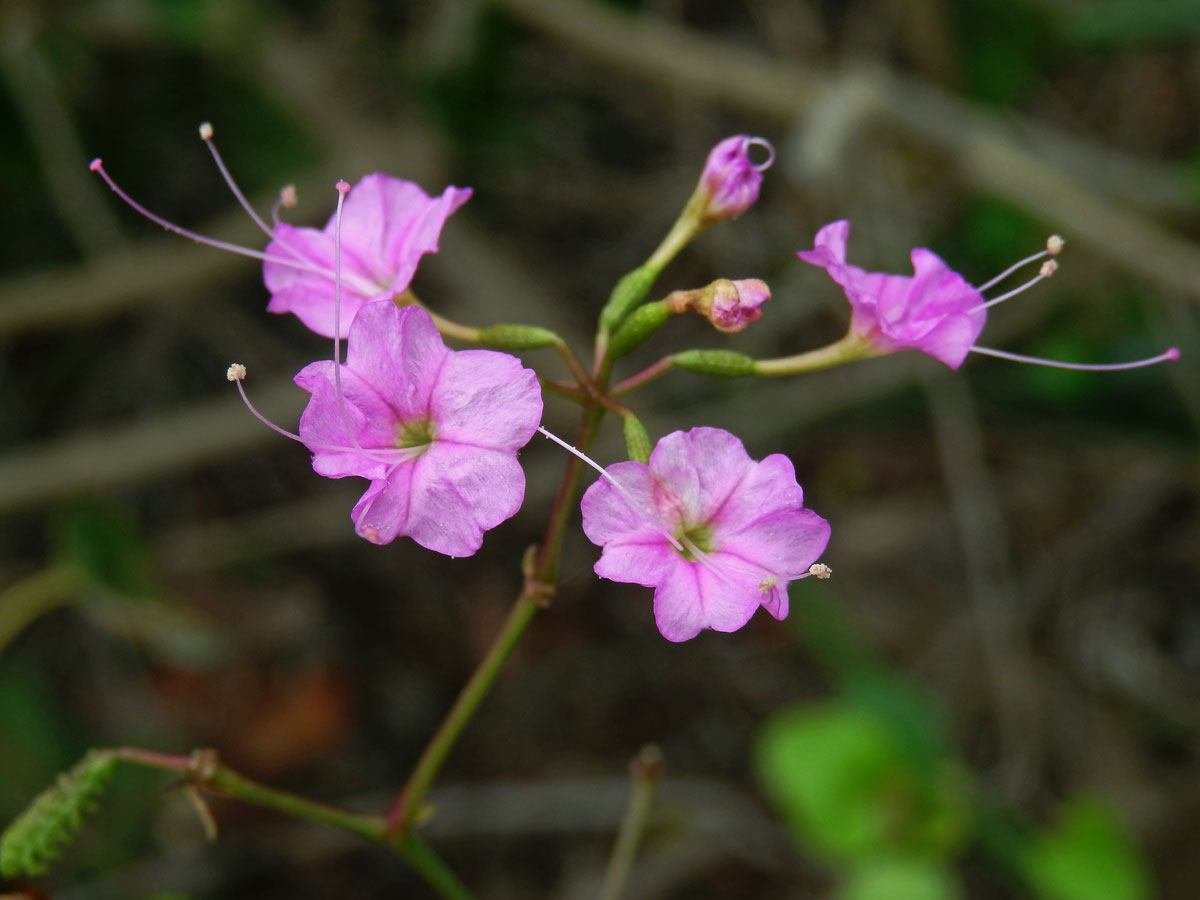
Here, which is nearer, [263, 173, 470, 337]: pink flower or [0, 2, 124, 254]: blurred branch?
[263, 173, 470, 337]: pink flower

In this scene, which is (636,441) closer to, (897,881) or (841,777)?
(841,777)

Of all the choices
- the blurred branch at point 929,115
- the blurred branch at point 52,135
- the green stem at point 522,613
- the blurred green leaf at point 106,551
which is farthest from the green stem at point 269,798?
the blurred branch at point 52,135

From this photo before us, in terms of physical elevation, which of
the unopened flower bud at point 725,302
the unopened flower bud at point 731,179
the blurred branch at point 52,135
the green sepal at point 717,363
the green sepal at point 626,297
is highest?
the unopened flower bud at point 731,179

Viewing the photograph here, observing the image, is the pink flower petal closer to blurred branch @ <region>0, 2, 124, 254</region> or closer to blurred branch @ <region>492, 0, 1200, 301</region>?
blurred branch @ <region>492, 0, 1200, 301</region>

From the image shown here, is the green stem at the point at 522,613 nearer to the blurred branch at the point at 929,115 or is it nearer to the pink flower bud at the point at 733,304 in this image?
the pink flower bud at the point at 733,304

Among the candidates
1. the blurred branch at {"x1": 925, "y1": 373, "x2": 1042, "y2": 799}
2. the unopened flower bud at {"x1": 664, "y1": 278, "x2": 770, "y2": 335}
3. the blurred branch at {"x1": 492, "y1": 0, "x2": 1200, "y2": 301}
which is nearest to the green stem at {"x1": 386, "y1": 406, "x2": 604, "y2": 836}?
the unopened flower bud at {"x1": 664, "y1": 278, "x2": 770, "y2": 335}

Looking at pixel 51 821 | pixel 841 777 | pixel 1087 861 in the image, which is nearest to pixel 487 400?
pixel 51 821

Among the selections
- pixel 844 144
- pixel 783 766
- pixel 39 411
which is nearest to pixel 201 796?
pixel 783 766
